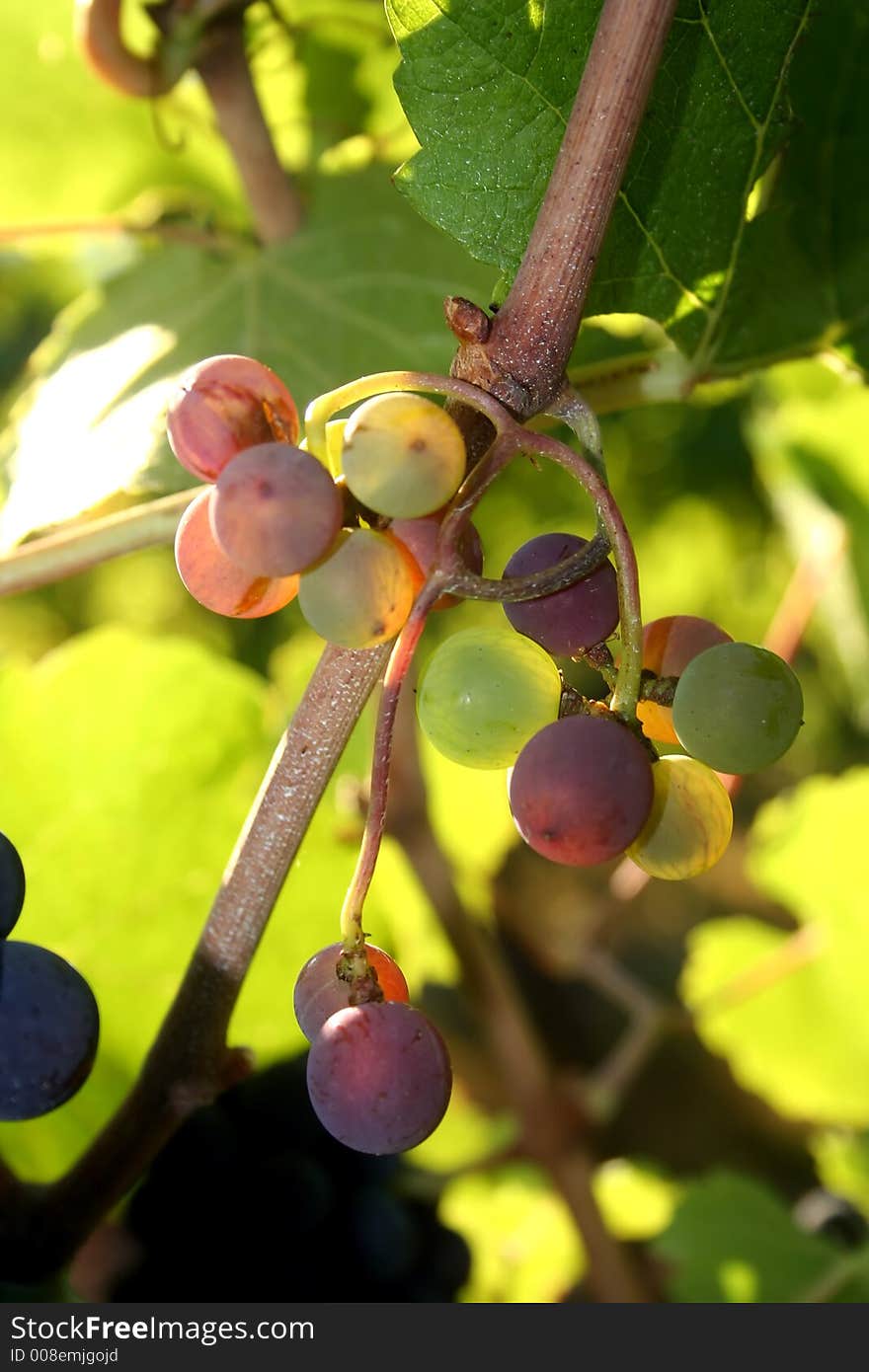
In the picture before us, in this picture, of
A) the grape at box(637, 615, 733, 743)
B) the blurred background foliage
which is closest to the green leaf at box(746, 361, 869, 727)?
the blurred background foliage

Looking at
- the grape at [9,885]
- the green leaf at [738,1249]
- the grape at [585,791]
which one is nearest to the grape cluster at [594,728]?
the grape at [585,791]

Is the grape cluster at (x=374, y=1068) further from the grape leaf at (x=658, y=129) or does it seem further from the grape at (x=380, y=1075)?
the grape leaf at (x=658, y=129)

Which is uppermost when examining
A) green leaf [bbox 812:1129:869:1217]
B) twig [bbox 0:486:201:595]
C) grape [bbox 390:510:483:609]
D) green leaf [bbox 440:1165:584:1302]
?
grape [bbox 390:510:483:609]

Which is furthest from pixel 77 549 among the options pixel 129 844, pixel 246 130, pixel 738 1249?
pixel 738 1249

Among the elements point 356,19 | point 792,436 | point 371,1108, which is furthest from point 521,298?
point 792,436

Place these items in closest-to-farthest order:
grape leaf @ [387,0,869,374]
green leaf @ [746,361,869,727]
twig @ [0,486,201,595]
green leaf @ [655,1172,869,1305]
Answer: grape leaf @ [387,0,869,374], twig @ [0,486,201,595], green leaf @ [655,1172,869,1305], green leaf @ [746,361,869,727]

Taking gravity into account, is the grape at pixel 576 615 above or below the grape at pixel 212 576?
below

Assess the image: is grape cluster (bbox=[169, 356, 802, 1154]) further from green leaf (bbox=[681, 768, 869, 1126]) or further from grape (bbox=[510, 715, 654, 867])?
green leaf (bbox=[681, 768, 869, 1126])

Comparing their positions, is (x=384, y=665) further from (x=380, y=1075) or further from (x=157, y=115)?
(x=157, y=115)
